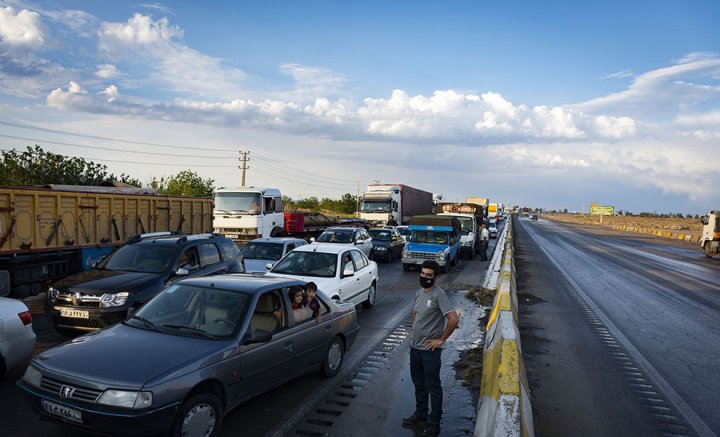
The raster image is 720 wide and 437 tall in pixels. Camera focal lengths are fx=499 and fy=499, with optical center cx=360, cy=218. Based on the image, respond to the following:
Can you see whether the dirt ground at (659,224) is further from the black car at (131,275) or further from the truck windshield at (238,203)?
the black car at (131,275)

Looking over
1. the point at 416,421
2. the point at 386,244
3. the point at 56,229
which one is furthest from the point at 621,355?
the point at 386,244

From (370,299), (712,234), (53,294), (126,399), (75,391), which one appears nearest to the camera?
(126,399)

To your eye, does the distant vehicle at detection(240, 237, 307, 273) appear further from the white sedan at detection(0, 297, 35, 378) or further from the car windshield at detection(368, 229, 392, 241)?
the car windshield at detection(368, 229, 392, 241)

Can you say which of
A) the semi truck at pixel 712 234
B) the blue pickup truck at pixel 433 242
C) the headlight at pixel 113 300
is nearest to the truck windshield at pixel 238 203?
the blue pickup truck at pixel 433 242

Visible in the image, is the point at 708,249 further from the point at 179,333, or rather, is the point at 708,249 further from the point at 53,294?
the point at 53,294

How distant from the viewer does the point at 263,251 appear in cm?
1359

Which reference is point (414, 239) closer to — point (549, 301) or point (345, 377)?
point (549, 301)

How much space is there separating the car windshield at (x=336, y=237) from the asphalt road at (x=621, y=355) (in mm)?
6573

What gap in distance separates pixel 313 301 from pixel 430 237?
14.0 metres

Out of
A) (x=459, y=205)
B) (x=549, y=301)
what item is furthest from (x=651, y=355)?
(x=459, y=205)

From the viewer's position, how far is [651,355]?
827 cm

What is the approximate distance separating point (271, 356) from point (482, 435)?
2.37 metres

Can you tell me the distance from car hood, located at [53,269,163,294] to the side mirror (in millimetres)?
3675

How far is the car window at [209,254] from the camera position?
974 centimetres
